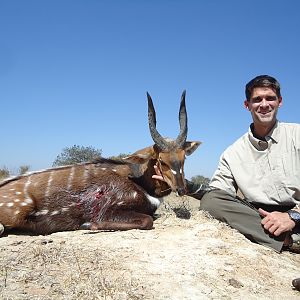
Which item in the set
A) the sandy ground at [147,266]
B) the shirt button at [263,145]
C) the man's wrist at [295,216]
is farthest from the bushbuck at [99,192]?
the man's wrist at [295,216]

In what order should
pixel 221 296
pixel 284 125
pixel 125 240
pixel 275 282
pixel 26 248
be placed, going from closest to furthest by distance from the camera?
pixel 221 296
pixel 275 282
pixel 26 248
pixel 125 240
pixel 284 125

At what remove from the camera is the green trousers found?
477 centimetres

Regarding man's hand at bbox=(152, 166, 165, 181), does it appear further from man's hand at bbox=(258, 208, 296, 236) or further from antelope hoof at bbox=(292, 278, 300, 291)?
antelope hoof at bbox=(292, 278, 300, 291)

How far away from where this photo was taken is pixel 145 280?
10.7 feet

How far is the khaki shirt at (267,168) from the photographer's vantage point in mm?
4980

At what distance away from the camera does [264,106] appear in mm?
5242

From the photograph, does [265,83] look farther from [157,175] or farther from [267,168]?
[157,175]

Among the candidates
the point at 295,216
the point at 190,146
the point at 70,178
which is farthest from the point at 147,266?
the point at 190,146

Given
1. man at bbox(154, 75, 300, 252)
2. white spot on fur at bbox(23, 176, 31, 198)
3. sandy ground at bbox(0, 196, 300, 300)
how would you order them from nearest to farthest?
sandy ground at bbox(0, 196, 300, 300) → man at bbox(154, 75, 300, 252) → white spot on fur at bbox(23, 176, 31, 198)

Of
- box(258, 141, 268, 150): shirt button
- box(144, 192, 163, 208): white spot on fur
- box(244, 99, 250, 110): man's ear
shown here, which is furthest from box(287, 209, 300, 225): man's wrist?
box(144, 192, 163, 208): white spot on fur

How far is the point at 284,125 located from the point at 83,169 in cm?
311

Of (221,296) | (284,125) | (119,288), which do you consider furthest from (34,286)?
(284,125)

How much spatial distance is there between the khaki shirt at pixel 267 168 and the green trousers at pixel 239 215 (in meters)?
0.22

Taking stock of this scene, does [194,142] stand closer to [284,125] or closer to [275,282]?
[284,125]
